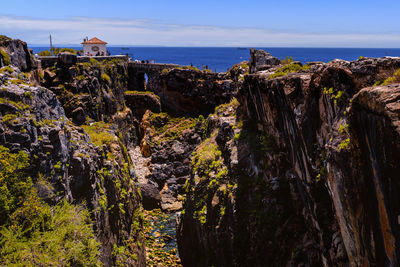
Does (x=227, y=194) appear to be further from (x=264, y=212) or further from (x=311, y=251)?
(x=311, y=251)

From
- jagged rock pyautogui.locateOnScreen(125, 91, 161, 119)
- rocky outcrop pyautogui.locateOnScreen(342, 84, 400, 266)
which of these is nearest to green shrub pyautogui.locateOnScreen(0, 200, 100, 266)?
rocky outcrop pyautogui.locateOnScreen(342, 84, 400, 266)

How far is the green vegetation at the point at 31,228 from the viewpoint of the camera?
1905 cm

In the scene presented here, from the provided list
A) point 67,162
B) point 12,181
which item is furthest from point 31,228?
point 67,162

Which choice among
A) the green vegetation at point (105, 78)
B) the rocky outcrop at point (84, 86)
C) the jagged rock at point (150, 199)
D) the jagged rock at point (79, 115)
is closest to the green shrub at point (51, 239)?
the jagged rock at point (150, 199)

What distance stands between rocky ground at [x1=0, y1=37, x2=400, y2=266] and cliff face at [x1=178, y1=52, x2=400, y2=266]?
0.08 meters

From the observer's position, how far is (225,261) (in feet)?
99.1

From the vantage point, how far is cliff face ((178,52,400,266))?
13375 mm

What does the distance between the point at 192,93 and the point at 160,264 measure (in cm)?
4270

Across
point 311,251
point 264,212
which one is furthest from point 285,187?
point 311,251

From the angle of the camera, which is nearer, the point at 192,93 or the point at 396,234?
the point at 396,234

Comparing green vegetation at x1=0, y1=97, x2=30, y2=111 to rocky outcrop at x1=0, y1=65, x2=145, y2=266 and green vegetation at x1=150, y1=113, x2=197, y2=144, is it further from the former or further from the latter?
green vegetation at x1=150, y1=113, x2=197, y2=144

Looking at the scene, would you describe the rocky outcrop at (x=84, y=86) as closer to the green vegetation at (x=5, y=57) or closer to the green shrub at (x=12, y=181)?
the green vegetation at (x=5, y=57)

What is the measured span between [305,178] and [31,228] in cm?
1830

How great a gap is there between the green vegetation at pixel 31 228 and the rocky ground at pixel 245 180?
0.26ft
